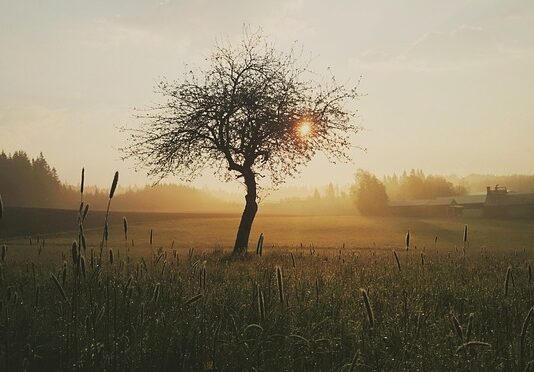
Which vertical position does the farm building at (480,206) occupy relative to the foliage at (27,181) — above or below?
below

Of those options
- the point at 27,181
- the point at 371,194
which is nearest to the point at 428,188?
the point at 371,194

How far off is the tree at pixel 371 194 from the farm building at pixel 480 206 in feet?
9.16

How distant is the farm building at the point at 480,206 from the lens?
9225 centimetres

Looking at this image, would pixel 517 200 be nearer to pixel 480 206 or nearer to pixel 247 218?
pixel 480 206

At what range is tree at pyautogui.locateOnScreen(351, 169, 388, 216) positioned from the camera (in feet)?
385

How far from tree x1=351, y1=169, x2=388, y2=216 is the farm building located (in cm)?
279

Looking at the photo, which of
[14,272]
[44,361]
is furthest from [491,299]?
[14,272]

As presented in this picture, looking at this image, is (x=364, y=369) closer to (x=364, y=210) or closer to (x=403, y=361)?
(x=403, y=361)

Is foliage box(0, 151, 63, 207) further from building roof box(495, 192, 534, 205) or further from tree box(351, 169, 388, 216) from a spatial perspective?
building roof box(495, 192, 534, 205)

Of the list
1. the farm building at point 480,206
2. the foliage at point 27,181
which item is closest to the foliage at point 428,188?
the farm building at point 480,206

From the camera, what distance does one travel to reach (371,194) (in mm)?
118438

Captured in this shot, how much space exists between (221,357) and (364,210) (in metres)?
119

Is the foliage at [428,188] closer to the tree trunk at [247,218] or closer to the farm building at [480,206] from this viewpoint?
the farm building at [480,206]

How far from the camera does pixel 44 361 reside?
392cm
